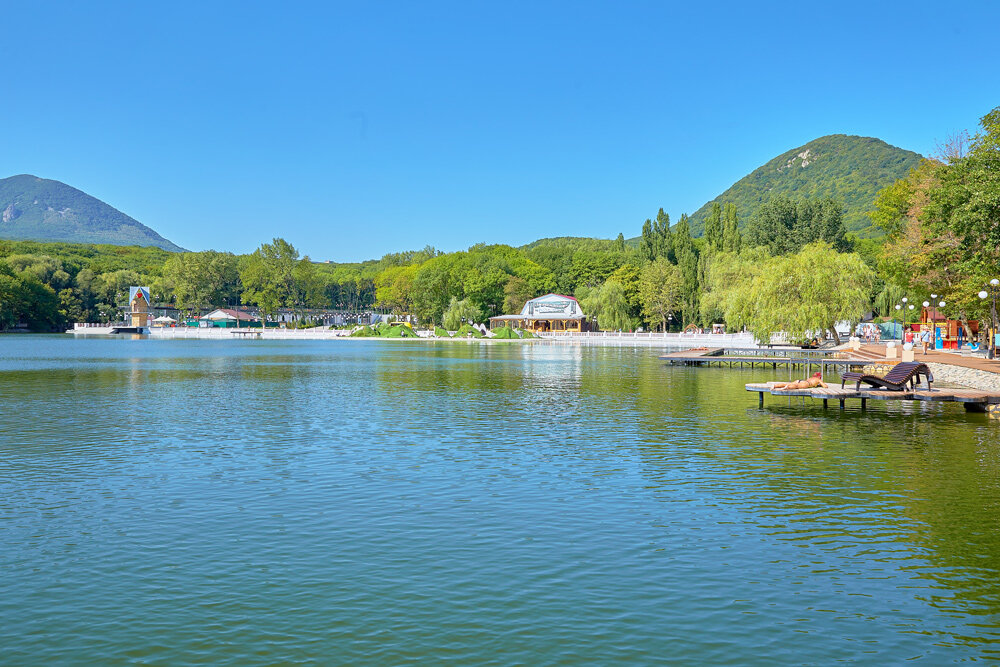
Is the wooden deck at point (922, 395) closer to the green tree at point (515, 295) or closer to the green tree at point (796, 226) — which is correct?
the green tree at point (796, 226)

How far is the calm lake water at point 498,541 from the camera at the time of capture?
8430 millimetres

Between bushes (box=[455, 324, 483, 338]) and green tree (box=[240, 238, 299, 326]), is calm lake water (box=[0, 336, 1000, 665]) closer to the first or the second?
bushes (box=[455, 324, 483, 338])

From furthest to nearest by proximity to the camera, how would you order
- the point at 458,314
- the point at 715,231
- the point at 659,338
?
the point at 458,314, the point at 715,231, the point at 659,338

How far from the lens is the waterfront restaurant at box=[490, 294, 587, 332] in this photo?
124500 mm

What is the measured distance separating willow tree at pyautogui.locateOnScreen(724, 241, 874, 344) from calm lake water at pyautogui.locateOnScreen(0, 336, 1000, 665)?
32984mm

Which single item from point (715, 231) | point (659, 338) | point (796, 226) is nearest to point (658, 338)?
point (659, 338)

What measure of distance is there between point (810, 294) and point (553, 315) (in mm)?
68599

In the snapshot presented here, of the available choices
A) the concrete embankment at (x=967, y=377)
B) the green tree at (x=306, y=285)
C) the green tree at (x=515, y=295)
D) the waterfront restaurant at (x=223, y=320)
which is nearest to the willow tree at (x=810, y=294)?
the concrete embankment at (x=967, y=377)

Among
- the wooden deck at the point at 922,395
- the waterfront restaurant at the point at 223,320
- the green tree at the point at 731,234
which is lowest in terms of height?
the wooden deck at the point at 922,395

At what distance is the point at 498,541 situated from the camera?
11969 millimetres

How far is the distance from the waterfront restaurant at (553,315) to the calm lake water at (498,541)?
98522 mm

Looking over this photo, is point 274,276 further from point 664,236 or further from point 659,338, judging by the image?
point 659,338

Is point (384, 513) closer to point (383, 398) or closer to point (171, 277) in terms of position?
point (383, 398)

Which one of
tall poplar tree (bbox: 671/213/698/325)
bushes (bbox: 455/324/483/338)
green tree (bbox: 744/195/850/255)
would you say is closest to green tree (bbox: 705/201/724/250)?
tall poplar tree (bbox: 671/213/698/325)
